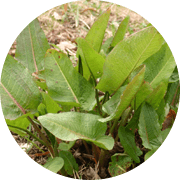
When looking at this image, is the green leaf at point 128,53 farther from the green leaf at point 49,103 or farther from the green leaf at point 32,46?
the green leaf at point 32,46

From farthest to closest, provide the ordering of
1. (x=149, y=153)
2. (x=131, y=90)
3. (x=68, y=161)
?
(x=68, y=161) < (x=149, y=153) < (x=131, y=90)

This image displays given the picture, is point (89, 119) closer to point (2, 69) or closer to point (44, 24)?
point (2, 69)

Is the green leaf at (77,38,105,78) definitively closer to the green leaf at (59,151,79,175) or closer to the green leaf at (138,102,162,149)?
the green leaf at (138,102,162,149)

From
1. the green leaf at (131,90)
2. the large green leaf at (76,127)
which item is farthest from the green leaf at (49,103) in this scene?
the green leaf at (131,90)

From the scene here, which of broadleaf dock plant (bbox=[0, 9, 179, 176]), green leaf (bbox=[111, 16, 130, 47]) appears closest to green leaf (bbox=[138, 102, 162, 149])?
broadleaf dock plant (bbox=[0, 9, 179, 176])

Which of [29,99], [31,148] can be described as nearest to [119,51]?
[29,99]

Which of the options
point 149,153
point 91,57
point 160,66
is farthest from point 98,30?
point 149,153

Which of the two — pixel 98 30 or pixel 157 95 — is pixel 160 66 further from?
pixel 98 30
